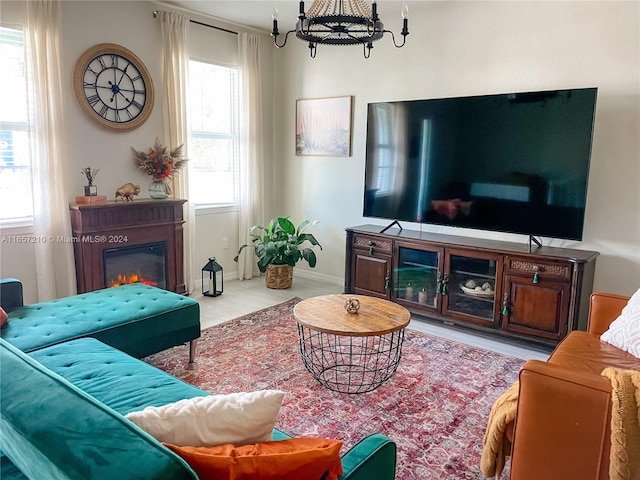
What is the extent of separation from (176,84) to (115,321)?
2.64 meters

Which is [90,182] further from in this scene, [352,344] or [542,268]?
[542,268]

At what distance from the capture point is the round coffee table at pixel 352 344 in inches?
102

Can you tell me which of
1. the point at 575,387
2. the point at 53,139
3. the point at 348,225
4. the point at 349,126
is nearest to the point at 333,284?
the point at 348,225

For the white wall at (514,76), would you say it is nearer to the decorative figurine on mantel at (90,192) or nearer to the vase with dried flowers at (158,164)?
the vase with dried flowers at (158,164)

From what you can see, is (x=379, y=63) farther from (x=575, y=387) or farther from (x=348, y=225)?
(x=575, y=387)

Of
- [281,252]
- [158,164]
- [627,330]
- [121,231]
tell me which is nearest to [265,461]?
[627,330]

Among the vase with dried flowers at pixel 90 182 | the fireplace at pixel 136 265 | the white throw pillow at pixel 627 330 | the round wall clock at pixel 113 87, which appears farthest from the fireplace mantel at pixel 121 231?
the white throw pillow at pixel 627 330

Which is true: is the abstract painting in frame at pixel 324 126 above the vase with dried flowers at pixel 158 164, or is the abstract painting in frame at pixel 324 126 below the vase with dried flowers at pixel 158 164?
above

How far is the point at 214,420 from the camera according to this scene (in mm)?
1231

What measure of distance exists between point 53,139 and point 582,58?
404 cm

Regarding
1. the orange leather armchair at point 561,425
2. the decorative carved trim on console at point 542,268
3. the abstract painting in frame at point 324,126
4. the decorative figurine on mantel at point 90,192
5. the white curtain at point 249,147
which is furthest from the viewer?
the white curtain at point 249,147

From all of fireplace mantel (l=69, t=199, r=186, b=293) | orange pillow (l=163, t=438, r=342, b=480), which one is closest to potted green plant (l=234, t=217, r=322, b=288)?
fireplace mantel (l=69, t=199, r=186, b=293)

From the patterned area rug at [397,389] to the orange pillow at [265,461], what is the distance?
42.7 inches

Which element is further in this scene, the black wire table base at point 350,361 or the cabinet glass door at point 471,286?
the cabinet glass door at point 471,286
